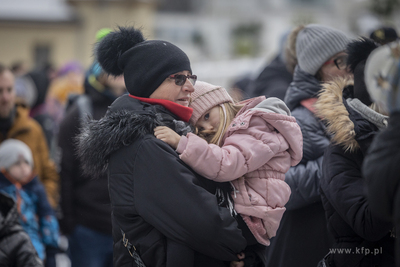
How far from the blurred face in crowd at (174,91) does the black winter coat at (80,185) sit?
191cm

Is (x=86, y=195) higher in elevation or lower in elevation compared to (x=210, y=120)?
lower

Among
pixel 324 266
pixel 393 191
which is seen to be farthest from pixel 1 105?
pixel 393 191

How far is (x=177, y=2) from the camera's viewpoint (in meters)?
36.0

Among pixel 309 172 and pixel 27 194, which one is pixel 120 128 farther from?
pixel 27 194

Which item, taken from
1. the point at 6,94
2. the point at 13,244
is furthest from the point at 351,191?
the point at 6,94

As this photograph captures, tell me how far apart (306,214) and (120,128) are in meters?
1.42

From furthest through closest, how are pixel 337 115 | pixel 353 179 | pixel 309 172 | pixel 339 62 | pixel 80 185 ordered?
pixel 80 185 → pixel 339 62 → pixel 309 172 → pixel 337 115 → pixel 353 179

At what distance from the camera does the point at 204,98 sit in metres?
2.53

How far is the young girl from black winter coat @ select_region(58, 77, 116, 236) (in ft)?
6.27

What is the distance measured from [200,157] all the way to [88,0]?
2400 cm

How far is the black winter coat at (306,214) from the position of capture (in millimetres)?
3031

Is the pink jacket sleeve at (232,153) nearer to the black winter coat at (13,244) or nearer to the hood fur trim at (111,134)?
the hood fur trim at (111,134)

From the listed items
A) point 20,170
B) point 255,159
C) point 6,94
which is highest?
point 255,159

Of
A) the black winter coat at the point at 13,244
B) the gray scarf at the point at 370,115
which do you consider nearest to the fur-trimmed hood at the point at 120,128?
the gray scarf at the point at 370,115
